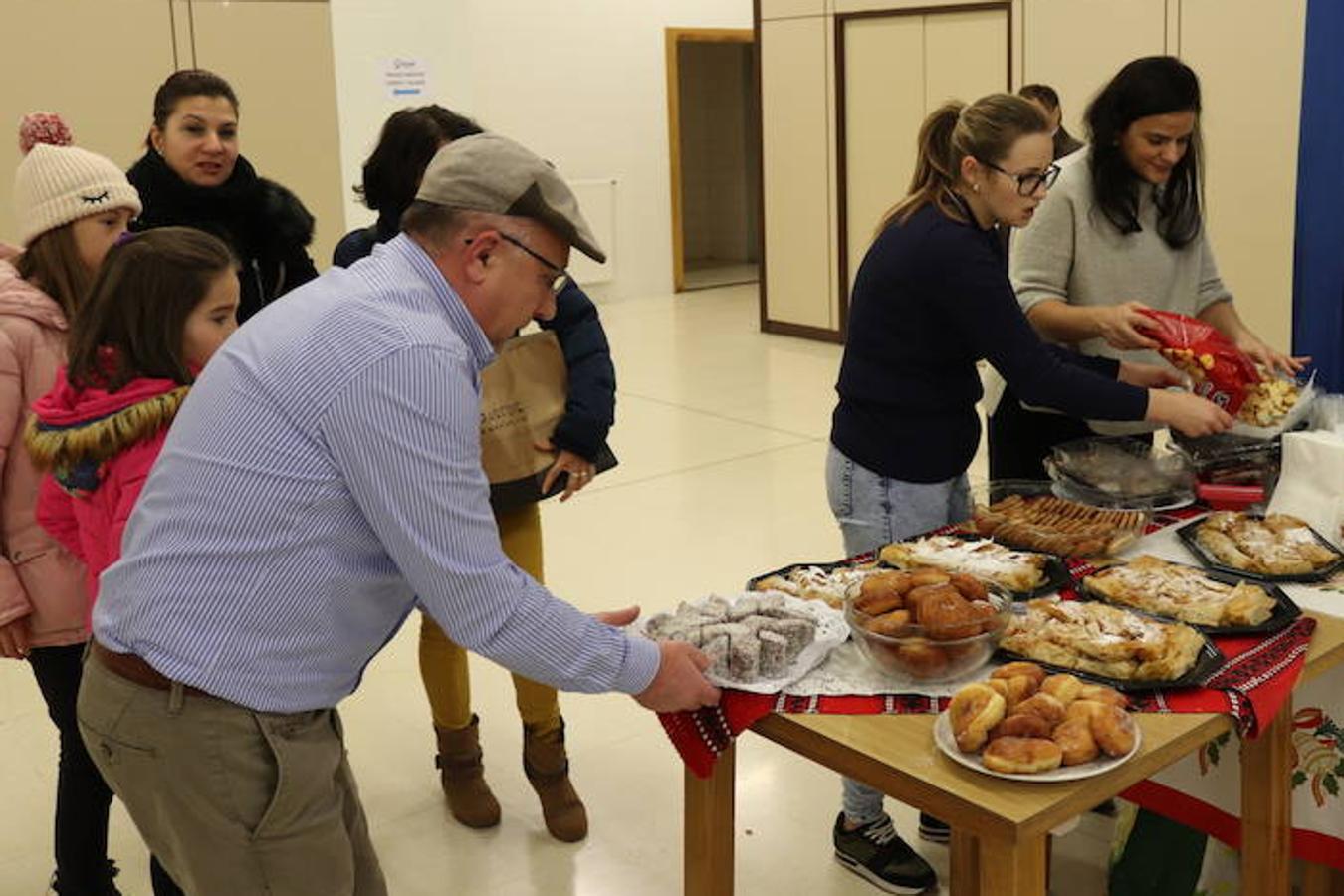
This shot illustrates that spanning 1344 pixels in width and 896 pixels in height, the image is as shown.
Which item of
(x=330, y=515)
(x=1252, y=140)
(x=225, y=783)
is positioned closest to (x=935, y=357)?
(x=330, y=515)

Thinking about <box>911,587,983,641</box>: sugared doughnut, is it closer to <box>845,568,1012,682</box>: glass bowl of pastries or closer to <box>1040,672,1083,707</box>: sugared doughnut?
<box>845,568,1012,682</box>: glass bowl of pastries

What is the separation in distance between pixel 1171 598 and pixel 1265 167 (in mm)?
4852

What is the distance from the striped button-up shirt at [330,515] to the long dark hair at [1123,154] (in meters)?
1.75

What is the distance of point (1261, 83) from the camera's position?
6273 mm

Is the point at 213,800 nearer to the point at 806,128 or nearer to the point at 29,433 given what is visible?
the point at 29,433

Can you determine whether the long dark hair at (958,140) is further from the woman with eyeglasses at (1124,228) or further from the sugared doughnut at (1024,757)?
the sugared doughnut at (1024,757)

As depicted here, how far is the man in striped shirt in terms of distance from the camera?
1561mm

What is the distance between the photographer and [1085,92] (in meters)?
7.05

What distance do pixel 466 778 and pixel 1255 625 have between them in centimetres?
181

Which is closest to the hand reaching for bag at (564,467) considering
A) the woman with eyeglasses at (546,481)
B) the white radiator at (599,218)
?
the woman with eyeglasses at (546,481)

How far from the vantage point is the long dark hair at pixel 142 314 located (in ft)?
7.00

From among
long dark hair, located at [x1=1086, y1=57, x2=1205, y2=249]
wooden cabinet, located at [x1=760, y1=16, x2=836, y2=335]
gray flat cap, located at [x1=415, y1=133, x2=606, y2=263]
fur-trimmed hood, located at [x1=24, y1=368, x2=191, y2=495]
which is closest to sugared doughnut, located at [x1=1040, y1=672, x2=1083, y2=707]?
gray flat cap, located at [x1=415, y1=133, x2=606, y2=263]

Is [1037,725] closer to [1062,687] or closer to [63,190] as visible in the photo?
[1062,687]

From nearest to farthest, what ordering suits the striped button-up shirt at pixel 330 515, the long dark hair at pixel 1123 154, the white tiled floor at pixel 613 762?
the striped button-up shirt at pixel 330 515 < the long dark hair at pixel 1123 154 < the white tiled floor at pixel 613 762
